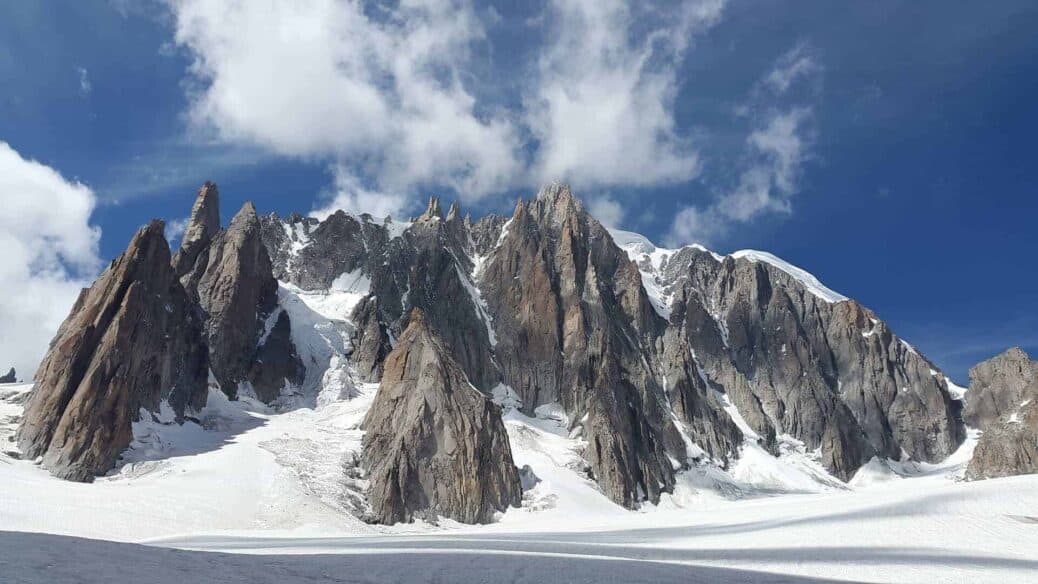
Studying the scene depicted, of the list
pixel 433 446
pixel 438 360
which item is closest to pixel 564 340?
pixel 438 360

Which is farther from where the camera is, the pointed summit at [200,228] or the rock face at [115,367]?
the pointed summit at [200,228]

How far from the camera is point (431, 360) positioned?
334 ft

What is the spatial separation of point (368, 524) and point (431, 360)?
1177 inches

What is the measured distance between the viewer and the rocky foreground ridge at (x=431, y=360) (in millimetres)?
84000

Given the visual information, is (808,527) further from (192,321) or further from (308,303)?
(308,303)

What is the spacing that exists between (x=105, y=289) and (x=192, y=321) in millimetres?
19502

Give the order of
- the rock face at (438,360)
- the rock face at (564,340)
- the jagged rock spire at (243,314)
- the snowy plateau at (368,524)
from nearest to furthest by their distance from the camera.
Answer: the snowy plateau at (368,524) → the rock face at (438,360) → the jagged rock spire at (243,314) → the rock face at (564,340)

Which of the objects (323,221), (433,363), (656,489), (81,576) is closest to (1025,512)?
(81,576)

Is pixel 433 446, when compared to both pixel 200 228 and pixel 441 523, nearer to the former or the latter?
pixel 441 523

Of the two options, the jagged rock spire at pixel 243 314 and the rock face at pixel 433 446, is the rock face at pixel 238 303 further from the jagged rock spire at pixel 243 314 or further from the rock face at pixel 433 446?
the rock face at pixel 433 446

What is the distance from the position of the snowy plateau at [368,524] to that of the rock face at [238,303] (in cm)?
439

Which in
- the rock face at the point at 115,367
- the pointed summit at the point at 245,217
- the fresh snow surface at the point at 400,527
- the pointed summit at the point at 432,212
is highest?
the pointed summit at the point at 432,212

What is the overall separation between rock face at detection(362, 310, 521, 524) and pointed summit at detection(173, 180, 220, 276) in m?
53.6

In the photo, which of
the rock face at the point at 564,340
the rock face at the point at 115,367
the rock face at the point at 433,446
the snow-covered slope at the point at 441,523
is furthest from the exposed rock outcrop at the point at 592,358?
the rock face at the point at 115,367
